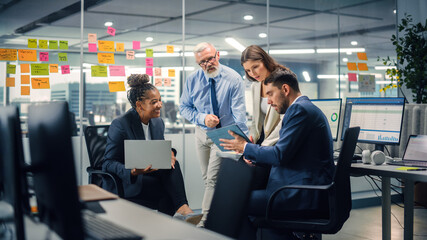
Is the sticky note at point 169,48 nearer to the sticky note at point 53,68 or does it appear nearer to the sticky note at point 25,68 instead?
the sticky note at point 53,68

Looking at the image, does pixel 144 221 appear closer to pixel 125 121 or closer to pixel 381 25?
pixel 125 121

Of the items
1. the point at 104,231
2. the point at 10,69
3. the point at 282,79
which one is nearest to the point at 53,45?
the point at 10,69

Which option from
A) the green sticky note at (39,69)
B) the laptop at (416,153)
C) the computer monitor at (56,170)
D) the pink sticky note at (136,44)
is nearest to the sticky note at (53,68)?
the green sticky note at (39,69)

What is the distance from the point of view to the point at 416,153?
3135 mm

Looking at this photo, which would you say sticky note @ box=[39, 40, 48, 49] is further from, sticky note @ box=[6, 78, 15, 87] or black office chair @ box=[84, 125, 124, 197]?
black office chair @ box=[84, 125, 124, 197]

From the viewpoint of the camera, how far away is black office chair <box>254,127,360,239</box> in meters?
2.47

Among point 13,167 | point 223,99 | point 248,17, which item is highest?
point 248,17

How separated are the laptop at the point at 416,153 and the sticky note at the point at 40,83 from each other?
313 cm

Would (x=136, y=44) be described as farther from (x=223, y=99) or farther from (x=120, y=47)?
(x=223, y=99)

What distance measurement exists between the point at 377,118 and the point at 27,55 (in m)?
3.15

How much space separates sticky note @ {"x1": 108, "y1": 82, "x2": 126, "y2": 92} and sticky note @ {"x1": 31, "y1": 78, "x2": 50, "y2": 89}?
0.61 metres

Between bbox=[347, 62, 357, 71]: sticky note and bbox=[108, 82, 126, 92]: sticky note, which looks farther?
bbox=[347, 62, 357, 71]: sticky note

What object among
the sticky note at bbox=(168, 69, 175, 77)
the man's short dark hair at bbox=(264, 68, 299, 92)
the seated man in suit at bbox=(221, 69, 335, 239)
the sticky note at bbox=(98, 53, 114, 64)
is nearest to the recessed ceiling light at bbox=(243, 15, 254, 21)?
the sticky note at bbox=(168, 69, 175, 77)

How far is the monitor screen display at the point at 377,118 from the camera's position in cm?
339
